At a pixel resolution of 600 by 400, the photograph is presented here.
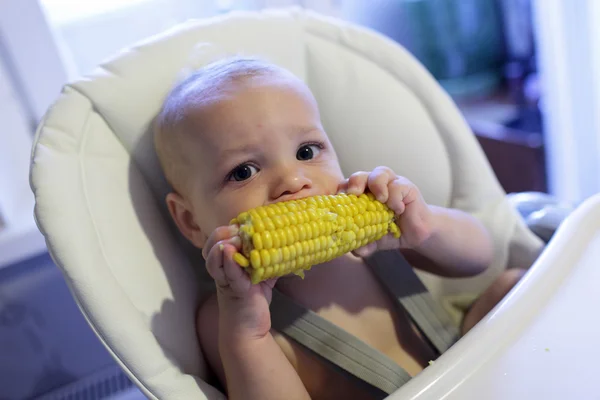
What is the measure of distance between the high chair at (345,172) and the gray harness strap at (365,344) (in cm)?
13

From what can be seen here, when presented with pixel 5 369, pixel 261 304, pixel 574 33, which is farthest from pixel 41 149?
pixel 574 33

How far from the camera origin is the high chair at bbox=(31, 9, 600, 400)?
679 mm

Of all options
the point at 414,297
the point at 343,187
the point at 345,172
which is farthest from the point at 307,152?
the point at 414,297

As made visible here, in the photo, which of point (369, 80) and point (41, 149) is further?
point (369, 80)

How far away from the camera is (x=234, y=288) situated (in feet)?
2.28

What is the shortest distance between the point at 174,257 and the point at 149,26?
0.88 metres

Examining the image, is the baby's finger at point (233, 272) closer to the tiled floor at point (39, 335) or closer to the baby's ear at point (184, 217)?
the baby's ear at point (184, 217)

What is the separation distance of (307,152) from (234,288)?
0.81 ft

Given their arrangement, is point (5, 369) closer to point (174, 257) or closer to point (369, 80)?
point (174, 257)

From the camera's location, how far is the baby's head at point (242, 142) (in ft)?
2.57

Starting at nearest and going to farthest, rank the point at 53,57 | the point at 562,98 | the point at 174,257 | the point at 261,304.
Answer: the point at 261,304 < the point at 174,257 < the point at 53,57 < the point at 562,98

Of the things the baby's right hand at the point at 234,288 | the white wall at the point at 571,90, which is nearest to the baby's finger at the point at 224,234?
the baby's right hand at the point at 234,288

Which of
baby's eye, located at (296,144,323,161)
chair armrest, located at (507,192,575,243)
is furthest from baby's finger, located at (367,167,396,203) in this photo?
chair armrest, located at (507,192,575,243)

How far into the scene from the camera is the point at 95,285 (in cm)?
75
